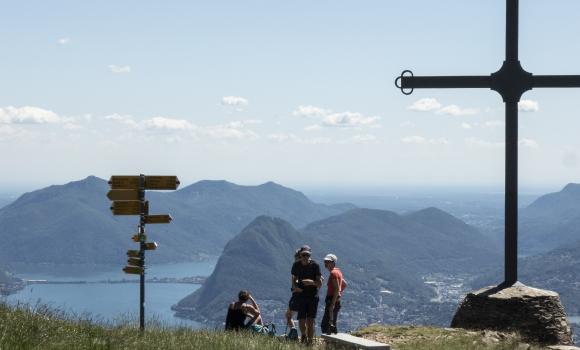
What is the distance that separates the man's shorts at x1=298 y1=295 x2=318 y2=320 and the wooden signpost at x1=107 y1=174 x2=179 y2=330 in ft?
9.36

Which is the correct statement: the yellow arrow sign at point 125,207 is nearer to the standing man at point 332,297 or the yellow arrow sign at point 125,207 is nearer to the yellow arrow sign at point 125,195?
the yellow arrow sign at point 125,195

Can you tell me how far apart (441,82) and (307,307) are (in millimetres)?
5478

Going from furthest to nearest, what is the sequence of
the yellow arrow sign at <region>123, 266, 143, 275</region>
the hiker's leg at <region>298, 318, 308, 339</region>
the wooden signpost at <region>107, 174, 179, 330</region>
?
the hiker's leg at <region>298, 318, 308, 339</region> < the wooden signpost at <region>107, 174, 179, 330</region> < the yellow arrow sign at <region>123, 266, 143, 275</region>

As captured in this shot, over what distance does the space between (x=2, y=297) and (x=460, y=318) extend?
8.80m

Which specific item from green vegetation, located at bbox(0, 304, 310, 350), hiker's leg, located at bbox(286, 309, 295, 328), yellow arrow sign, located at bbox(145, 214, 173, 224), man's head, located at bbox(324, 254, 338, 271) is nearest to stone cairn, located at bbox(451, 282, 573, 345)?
man's head, located at bbox(324, 254, 338, 271)

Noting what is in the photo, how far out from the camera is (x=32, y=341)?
35.0ft

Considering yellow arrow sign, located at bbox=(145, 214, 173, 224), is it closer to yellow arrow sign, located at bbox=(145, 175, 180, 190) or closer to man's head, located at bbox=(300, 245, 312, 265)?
yellow arrow sign, located at bbox=(145, 175, 180, 190)

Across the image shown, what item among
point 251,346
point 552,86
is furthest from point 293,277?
point 552,86

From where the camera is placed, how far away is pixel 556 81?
1683 centimetres

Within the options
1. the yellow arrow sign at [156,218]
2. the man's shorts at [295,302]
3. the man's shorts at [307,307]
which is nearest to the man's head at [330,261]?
the man's shorts at [307,307]

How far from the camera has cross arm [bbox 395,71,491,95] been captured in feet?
55.2

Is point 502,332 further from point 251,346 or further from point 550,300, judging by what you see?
point 251,346

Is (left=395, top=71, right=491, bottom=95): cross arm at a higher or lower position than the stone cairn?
higher

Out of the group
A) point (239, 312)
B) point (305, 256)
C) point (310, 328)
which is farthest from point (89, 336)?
point (239, 312)
